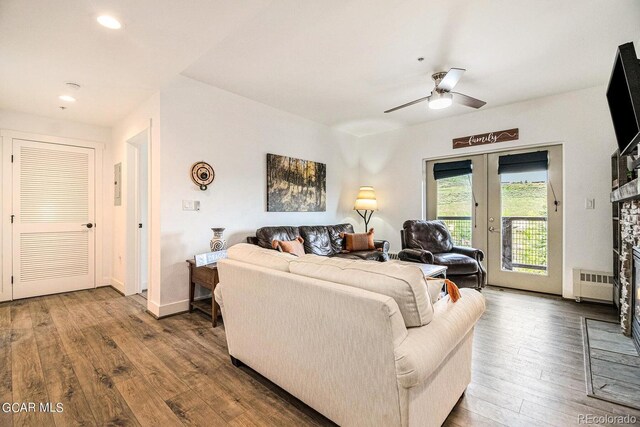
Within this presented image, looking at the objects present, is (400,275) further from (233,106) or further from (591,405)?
(233,106)

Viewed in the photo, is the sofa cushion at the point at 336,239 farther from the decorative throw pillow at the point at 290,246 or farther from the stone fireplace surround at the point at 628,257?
the stone fireplace surround at the point at 628,257

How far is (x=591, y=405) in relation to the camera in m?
1.71

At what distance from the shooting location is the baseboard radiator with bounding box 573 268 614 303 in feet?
11.4

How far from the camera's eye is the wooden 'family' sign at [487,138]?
4150 millimetres

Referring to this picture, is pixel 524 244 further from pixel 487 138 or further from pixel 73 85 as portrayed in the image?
pixel 73 85

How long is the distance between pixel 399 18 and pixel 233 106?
226 cm

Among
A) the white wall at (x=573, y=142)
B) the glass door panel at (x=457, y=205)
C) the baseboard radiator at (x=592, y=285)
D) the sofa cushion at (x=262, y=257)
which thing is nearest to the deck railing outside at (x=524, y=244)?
the white wall at (x=573, y=142)

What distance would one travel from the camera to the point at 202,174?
3.39 meters

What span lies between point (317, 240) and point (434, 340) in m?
3.08

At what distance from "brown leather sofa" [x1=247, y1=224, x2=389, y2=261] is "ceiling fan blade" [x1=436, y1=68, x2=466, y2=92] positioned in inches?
90.1

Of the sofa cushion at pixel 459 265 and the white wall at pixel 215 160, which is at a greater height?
the white wall at pixel 215 160
